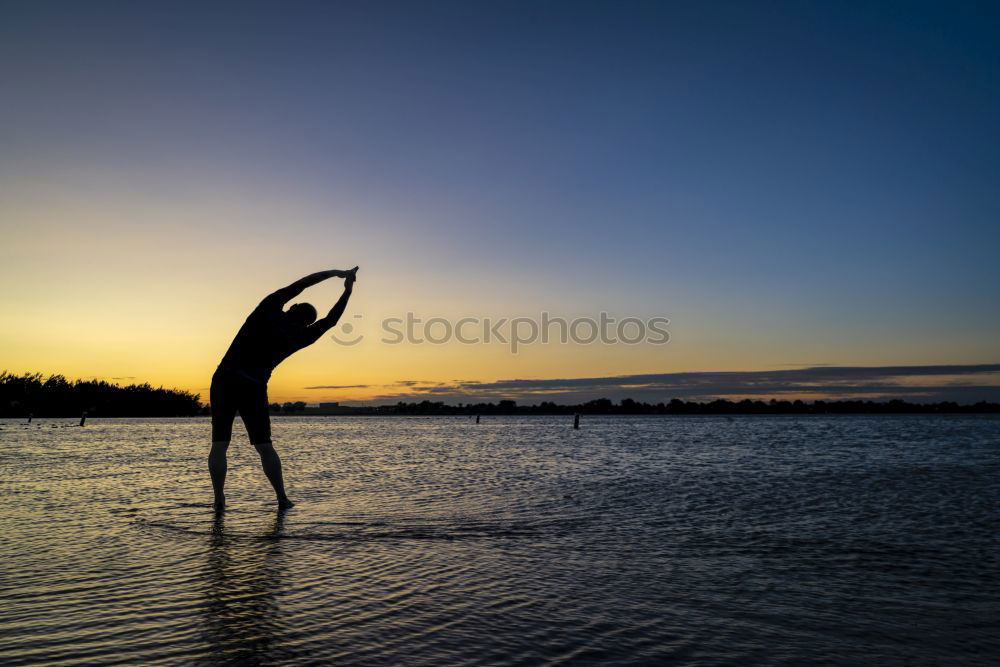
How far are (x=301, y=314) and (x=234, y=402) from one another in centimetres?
121

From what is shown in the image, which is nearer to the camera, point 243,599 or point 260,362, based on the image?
point 243,599

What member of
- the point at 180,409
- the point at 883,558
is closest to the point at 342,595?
the point at 883,558

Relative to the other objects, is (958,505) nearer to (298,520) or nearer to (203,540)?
(298,520)

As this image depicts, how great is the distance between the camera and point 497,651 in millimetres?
3064

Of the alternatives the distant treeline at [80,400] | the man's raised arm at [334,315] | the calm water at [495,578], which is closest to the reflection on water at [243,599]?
the calm water at [495,578]

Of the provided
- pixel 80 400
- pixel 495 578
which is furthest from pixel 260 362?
pixel 80 400

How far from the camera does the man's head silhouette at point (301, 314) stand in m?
7.59

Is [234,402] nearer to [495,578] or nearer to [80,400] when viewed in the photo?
[495,578]

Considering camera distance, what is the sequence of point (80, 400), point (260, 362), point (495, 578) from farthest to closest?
point (80, 400) → point (260, 362) → point (495, 578)

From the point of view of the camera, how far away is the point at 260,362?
7.54 meters

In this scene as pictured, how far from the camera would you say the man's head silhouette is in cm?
759

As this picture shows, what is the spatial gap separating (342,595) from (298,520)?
318cm

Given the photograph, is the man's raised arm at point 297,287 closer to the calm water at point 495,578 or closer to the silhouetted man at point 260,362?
the silhouetted man at point 260,362

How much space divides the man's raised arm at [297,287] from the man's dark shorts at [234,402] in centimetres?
92
